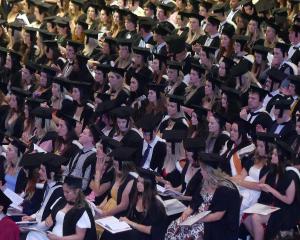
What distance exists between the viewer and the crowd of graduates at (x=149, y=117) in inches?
428

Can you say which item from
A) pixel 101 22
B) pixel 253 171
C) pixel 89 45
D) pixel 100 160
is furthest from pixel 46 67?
pixel 253 171

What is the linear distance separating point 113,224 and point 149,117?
275 centimetres

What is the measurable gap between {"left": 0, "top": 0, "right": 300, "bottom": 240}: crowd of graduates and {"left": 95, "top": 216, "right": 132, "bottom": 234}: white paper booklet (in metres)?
0.16

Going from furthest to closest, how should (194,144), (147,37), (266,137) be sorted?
1. (147,37)
2. (194,144)
3. (266,137)

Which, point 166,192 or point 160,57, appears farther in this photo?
point 160,57

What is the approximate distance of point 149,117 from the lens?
13.1 meters

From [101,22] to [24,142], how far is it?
529 cm

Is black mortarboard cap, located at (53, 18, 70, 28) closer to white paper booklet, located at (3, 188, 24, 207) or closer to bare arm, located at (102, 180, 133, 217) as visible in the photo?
white paper booklet, located at (3, 188, 24, 207)

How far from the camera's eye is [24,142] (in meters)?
13.7

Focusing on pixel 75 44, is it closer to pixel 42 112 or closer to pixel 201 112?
pixel 42 112

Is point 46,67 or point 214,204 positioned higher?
point 46,67

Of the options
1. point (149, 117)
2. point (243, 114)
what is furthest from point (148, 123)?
point (243, 114)

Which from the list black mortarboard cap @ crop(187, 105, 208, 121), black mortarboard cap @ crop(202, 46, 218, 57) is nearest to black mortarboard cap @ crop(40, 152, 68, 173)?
black mortarboard cap @ crop(187, 105, 208, 121)

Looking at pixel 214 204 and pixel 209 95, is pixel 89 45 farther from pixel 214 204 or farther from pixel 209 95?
pixel 214 204
